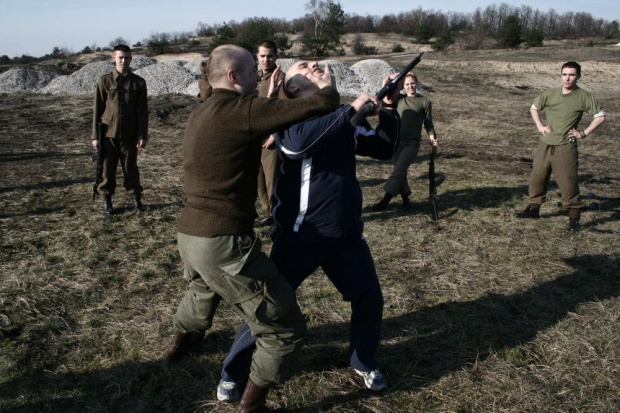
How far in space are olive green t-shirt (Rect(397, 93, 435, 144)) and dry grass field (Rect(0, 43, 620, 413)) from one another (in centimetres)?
98

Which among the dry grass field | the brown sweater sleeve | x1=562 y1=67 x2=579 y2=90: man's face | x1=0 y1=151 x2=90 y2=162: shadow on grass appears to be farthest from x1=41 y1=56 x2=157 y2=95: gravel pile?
the brown sweater sleeve

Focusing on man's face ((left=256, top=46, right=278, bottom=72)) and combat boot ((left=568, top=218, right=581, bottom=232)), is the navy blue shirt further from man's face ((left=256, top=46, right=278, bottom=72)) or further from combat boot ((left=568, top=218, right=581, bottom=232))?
combat boot ((left=568, top=218, right=581, bottom=232))

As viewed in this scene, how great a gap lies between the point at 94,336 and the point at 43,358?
0.37 metres

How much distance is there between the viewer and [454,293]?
4.65 meters

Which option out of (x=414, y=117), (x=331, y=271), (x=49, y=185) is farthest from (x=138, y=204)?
(x=331, y=271)

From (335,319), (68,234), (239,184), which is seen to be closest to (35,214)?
(68,234)

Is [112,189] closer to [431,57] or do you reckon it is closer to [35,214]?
[35,214]

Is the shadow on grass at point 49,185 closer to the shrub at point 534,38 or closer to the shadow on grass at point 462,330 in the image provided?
the shadow on grass at point 462,330

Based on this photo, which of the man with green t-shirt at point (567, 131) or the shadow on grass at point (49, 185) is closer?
the man with green t-shirt at point (567, 131)

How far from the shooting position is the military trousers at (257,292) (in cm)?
253

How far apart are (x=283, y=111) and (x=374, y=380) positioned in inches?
70.6

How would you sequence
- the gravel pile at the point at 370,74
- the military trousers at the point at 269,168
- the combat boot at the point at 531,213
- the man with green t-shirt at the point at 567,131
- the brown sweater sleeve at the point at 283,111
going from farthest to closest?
1. the gravel pile at the point at 370,74
2. the combat boot at the point at 531,213
3. the man with green t-shirt at the point at 567,131
4. the military trousers at the point at 269,168
5. the brown sweater sleeve at the point at 283,111

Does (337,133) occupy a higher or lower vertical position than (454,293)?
higher

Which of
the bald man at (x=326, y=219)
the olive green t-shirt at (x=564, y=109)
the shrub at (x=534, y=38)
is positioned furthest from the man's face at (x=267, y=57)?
the shrub at (x=534, y=38)
